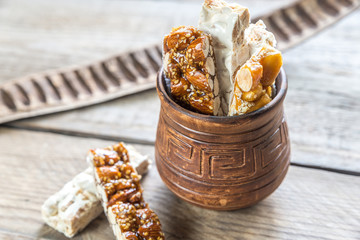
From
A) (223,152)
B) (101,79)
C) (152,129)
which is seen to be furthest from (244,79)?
(101,79)

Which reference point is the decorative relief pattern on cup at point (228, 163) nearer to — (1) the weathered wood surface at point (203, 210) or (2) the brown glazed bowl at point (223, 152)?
(2) the brown glazed bowl at point (223, 152)

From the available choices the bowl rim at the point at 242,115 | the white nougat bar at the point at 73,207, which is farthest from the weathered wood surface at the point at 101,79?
the bowl rim at the point at 242,115

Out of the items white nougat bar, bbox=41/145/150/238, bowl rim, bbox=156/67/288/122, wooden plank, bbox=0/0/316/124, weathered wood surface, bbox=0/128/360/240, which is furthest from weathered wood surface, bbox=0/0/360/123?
bowl rim, bbox=156/67/288/122

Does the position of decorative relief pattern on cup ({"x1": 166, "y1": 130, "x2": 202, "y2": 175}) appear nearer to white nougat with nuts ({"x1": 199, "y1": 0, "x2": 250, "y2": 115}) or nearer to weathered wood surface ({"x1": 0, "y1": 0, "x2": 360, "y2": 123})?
white nougat with nuts ({"x1": 199, "y1": 0, "x2": 250, "y2": 115})

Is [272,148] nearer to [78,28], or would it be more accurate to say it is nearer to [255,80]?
[255,80]

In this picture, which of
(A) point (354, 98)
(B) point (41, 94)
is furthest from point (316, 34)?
(B) point (41, 94)
